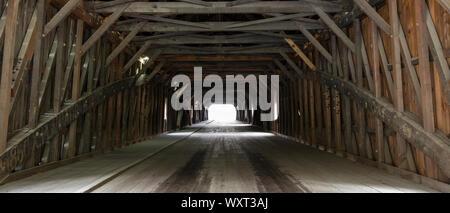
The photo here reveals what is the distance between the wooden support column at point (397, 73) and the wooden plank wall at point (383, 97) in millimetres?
36

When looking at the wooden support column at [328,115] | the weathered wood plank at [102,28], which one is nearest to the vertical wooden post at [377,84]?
the wooden support column at [328,115]

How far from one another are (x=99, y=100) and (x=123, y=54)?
2.42 metres

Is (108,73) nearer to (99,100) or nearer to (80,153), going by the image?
(99,100)

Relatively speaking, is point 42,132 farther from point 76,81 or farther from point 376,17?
point 376,17

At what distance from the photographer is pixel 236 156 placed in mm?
7617

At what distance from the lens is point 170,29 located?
27.2 feet

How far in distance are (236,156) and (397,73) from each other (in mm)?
4361

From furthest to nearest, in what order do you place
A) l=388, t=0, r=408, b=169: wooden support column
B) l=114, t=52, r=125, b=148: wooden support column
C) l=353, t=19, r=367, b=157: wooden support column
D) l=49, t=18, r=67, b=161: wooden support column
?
l=114, t=52, r=125, b=148: wooden support column, l=353, t=19, r=367, b=157: wooden support column, l=49, t=18, r=67, b=161: wooden support column, l=388, t=0, r=408, b=169: wooden support column

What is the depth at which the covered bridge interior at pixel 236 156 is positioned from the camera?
425 centimetres

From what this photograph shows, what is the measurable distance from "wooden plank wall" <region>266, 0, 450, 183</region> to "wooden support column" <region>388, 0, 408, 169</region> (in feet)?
0.12

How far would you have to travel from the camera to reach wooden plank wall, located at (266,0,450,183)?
421 centimetres

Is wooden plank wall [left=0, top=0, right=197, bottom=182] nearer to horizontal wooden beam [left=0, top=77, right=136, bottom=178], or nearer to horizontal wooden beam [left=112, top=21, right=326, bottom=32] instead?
horizontal wooden beam [left=0, top=77, right=136, bottom=178]

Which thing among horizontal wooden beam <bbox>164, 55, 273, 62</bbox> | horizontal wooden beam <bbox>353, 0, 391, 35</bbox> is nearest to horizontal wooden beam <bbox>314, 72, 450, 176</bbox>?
horizontal wooden beam <bbox>353, 0, 391, 35</bbox>
